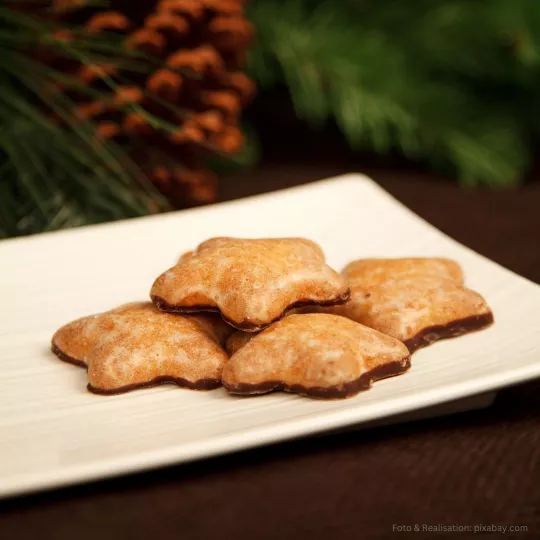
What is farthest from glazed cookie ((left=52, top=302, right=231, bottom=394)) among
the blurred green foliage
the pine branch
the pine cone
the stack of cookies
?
the blurred green foliage

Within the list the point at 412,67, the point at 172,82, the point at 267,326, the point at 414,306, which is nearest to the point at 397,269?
the point at 414,306

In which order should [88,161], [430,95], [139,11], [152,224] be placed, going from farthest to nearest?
1. [430,95]
2. [139,11]
3. [88,161]
4. [152,224]

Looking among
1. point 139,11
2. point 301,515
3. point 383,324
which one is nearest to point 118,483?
point 301,515

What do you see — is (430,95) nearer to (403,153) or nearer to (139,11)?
(403,153)

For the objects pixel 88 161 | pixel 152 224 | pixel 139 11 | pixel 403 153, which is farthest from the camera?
pixel 403 153

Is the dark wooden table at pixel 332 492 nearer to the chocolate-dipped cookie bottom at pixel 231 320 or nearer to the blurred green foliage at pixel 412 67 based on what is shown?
the chocolate-dipped cookie bottom at pixel 231 320

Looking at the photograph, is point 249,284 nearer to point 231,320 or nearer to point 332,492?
point 231,320

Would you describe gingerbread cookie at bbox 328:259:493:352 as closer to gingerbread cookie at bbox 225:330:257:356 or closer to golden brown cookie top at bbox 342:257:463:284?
golden brown cookie top at bbox 342:257:463:284
